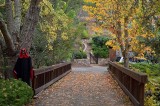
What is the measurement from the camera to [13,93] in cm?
776

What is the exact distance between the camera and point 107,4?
17.5 m

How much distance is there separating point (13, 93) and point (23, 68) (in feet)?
7.77

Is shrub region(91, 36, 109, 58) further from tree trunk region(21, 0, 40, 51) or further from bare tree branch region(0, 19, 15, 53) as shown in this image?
bare tree branch region(0, 19, 15, 53)

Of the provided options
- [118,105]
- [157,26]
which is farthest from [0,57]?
[157,26]

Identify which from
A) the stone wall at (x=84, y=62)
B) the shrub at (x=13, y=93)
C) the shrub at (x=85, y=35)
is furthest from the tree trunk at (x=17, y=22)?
the shrub at (x=85, y=35)

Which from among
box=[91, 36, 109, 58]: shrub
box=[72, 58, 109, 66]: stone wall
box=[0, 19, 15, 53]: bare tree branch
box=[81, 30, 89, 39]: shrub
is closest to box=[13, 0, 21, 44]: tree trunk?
box=[0, 19, 15, 53]: bare tree branch

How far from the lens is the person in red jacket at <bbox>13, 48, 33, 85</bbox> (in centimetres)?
1007

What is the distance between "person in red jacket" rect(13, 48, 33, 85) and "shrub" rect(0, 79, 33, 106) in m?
1.11

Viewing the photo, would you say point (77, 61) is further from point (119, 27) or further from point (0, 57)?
point (0, 57)

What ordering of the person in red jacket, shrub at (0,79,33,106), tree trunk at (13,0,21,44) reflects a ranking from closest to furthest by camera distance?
1. shrub at (0,79,33,106)
2. the person in red jacket
3. tree trunk at (13,0,21,44)

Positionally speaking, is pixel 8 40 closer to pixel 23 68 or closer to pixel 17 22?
pixel 23 68

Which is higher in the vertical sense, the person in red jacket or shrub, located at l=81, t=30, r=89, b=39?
shrub, located at l=81, t=30, r=89, b=39

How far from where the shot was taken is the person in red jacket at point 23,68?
10070mm

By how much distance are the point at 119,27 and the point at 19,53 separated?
7993mm
